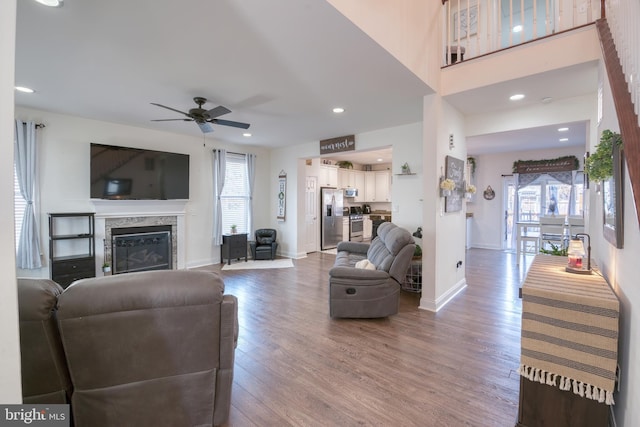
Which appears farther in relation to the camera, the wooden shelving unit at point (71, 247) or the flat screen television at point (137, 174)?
the flat screen television at point (137, 174)

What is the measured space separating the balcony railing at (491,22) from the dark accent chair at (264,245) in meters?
5.00

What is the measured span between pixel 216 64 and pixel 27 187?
3636 millimetres

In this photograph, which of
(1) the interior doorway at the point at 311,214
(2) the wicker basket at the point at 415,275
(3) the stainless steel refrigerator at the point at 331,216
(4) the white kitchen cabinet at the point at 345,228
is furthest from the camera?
(4) the white kitchen cabinet at the point at 345,228

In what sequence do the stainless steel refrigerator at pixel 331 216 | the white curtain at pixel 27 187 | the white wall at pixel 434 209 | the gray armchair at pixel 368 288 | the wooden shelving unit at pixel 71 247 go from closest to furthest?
1. the gray armchair at pixel 368 288
2. the white wall at pixel 434 209
3. the white curtain at pixel 27 187
4. the wooden shelving unit at pixel 71 247
5. the stainless steel refrigerator at pixel 331 216

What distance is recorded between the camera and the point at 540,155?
7195mm

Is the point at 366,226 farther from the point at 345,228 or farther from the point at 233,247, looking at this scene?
the point at 233,247

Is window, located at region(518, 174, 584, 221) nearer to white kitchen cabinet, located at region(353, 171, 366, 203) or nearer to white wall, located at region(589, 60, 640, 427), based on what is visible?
white kitchen cabinet, located at region(353, 171, 366, 203)

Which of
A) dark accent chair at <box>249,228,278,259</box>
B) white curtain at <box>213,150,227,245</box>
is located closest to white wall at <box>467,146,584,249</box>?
dark accent chair at <box>249,228,278,259</box>

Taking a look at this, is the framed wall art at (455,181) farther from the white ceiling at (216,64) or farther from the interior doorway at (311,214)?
the interior doorway at (311,214)

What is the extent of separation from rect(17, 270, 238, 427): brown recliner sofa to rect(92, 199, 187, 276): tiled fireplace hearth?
4228 millimetres

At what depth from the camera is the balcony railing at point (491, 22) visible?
11.3ft

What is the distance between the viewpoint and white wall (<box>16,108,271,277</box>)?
4363 millimetres

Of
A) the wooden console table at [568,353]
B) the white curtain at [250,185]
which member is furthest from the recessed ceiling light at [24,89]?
the wooden console table at [568,353]

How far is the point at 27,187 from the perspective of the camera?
4.12 m
